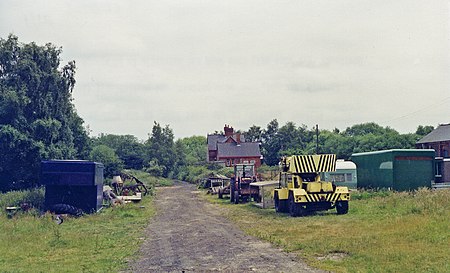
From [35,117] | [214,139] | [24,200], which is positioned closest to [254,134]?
[214,139]

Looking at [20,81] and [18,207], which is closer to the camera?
[18,207]

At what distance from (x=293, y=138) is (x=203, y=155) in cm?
3079

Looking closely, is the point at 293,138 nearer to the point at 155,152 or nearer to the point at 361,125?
the point at 361,125

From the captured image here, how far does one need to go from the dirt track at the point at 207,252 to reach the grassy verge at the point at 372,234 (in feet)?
2.01

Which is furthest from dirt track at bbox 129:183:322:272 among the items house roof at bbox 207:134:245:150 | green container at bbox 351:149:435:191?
house roof at bbox 207:134:245:150

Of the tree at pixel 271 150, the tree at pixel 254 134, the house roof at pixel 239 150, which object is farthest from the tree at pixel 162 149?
the tree at pixel 254 134

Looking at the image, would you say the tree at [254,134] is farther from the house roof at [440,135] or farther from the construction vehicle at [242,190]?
the construction vehicle at [242,190]

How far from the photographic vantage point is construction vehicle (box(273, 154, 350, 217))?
22.1m

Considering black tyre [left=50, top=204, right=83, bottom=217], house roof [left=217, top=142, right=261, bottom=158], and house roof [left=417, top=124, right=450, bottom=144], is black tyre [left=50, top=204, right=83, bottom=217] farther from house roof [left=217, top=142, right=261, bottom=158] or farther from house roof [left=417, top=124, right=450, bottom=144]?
house roof [left=217, top=142, right=261, bottom=158]

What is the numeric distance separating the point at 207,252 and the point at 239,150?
75.6 m

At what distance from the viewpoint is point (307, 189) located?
74.0ft

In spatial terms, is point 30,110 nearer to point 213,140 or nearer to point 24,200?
point 24,200

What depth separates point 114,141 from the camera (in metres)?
103

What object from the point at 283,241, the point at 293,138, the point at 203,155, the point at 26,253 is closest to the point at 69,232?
the point at 26,253
